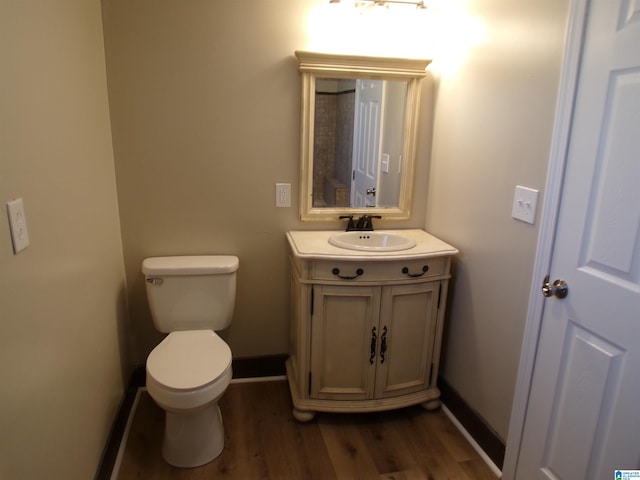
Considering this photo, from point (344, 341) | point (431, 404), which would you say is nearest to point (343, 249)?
point (344, 341)

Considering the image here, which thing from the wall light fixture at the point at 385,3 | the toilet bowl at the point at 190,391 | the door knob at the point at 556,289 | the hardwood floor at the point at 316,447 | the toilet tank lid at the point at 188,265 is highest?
the wall light fixture at the point at 385,3

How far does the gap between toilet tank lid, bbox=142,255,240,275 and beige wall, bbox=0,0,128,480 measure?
0.19 metres

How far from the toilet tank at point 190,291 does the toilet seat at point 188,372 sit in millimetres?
134

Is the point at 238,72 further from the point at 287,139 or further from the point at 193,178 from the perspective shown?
the point at 193,178

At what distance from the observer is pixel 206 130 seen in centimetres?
215

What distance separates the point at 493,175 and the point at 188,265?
1468 millimetres

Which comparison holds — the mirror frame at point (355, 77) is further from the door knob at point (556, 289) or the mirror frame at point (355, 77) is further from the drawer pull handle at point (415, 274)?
the door knob at point (556, 289)

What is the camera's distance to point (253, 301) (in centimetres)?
242

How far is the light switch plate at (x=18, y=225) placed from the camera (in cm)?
103

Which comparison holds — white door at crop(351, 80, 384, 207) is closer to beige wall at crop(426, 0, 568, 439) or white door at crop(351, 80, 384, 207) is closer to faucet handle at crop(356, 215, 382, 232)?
faucet handle at crop(356, 215, 382, 232)

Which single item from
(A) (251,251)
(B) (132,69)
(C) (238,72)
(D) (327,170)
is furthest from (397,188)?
(B) (132,69)

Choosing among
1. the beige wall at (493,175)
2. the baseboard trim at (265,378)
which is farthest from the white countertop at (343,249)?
the baseboard trim at (265,378)

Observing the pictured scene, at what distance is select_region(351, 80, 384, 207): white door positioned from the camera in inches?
88.4

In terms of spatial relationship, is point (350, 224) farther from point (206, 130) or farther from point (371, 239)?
point (206, 130)
